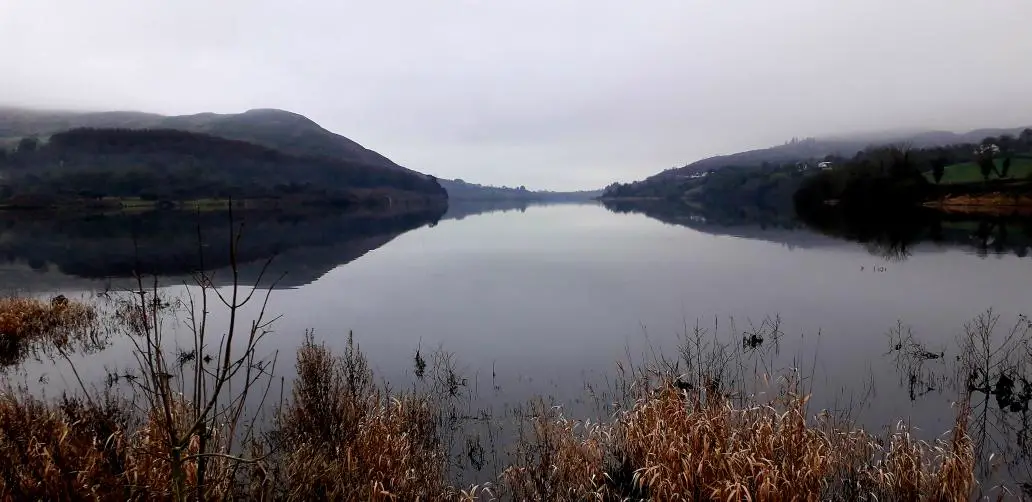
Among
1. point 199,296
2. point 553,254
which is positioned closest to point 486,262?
point 553,254

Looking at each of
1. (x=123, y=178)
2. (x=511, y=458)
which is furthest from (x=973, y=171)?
(x=123, y=178)

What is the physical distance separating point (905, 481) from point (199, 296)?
29.8m

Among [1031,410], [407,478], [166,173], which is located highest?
[166,173]

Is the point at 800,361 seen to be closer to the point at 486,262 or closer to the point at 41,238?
the point at 486,262

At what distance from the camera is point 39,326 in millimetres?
17891

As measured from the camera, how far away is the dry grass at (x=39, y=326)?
1627cm

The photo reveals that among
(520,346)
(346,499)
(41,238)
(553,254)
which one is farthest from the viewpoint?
(41,238)

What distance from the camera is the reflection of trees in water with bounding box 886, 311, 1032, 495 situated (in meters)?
9.24

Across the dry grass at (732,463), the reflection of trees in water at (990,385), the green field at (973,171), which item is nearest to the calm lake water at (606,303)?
the reflection of trees in water at (990,385)

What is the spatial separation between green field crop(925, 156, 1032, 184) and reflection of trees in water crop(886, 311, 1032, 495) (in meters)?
100

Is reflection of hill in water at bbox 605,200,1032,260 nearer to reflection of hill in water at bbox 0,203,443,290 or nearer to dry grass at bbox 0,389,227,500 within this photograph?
reflection of hill in water at bbox 0,203,443,290

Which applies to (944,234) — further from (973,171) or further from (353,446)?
(973,171)

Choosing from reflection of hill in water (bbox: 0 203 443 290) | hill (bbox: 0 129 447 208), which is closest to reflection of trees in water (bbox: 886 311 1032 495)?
reflection of hill in water (bbox: 0 203 443 290)

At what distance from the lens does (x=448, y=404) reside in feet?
41.1
